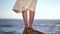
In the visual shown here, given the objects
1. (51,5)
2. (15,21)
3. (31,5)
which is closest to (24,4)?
(31,5)

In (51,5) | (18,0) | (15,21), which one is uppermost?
(18,0)

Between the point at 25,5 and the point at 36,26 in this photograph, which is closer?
the point at 25,5

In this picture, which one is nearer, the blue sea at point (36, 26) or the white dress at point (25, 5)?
the white dress at point (25, 5)

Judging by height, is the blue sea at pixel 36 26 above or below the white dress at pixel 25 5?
below

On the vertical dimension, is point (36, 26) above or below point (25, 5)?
below

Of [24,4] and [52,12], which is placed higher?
[24,4]

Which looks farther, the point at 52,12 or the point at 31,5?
the point at 52,12

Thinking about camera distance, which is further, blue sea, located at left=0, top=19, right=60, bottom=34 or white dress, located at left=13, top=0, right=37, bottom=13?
blue sea, located at left=0, top=19, right=60, bottom=34

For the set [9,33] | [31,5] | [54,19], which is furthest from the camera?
[54,19]

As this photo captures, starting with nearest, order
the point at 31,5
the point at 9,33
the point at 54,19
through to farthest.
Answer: the point at 31,5
the point at 9,33
the point at 54,19

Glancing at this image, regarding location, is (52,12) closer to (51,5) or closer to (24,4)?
(51,5)

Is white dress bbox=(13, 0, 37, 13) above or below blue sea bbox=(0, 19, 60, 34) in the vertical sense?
above

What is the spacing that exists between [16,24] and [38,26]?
314 millimetres

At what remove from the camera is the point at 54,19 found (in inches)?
84.5
